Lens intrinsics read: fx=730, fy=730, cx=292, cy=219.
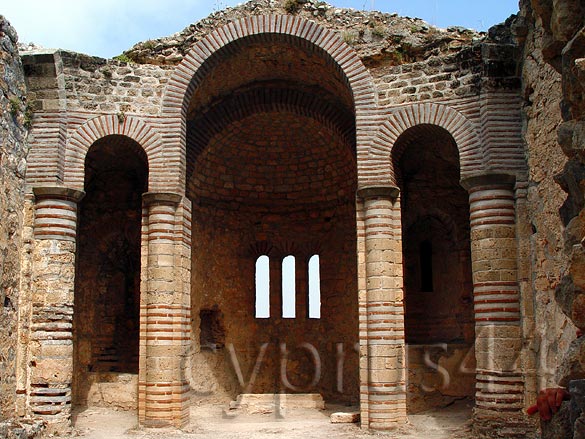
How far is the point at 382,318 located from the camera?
10883mm

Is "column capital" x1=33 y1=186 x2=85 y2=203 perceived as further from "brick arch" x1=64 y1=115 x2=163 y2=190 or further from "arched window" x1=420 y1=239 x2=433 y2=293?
"arched window" x1=420 y1=239 x2=433 y2=293

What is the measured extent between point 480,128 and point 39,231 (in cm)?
675

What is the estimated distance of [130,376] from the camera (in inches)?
524

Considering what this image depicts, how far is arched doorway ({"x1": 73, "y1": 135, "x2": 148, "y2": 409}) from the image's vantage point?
13719 millimetres

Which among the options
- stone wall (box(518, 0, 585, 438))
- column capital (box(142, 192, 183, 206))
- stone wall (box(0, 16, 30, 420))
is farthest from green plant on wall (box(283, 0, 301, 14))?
stone wall (box(0, 16, 30, 420))

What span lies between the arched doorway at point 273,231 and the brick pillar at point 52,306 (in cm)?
314

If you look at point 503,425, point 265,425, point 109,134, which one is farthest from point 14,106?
point 503,425

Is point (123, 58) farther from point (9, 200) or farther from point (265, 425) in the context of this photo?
point (265, 425)

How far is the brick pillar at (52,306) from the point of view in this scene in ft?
34.4

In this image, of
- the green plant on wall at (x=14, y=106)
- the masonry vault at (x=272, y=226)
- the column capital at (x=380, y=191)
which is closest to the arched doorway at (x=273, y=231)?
the masonry vault at (x=272, y=226)

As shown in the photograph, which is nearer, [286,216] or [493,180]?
[493,180]

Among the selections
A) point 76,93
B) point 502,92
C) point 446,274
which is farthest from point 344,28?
point 446,274

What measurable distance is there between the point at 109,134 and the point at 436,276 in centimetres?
710

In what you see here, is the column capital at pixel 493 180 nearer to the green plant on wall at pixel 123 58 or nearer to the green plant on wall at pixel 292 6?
the green plant on wall at pixel 292 6
